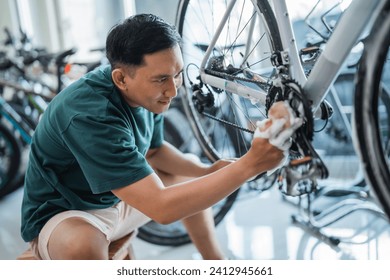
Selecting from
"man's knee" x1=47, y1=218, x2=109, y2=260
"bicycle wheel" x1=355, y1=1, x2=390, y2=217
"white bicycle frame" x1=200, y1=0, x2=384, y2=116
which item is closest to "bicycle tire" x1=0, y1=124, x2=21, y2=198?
"man's knee" x1=47, y1=218, x2=109, y2=260

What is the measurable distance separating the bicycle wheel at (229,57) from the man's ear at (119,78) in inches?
10.3

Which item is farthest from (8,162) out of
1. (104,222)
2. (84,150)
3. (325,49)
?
(325,49)

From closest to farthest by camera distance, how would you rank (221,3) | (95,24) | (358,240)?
(221,3) → (358,240) → (95,24)

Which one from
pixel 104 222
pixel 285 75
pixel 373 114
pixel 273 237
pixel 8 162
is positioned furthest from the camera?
pixel 8 162

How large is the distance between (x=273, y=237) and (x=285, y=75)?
80 cm

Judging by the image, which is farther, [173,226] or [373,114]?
[173,226]

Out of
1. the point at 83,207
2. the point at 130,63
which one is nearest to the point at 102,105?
the point at 130,63

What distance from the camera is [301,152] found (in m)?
0.75

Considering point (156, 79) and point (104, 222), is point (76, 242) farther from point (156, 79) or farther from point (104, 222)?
point (156, 79)

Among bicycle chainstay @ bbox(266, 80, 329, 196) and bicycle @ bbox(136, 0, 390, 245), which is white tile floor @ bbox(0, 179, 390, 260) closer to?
bicycle @ bbox(136, 0, 390, 245)

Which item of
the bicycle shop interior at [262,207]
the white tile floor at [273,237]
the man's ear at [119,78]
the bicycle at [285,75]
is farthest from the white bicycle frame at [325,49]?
the white tile floor at [273,237]

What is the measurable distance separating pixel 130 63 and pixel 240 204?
1030mm
